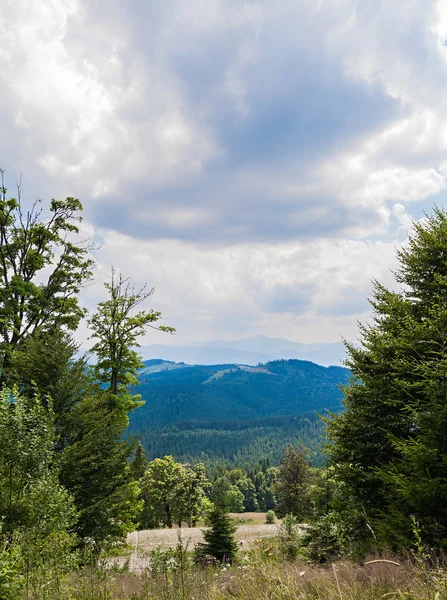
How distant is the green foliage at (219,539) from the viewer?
16734mm

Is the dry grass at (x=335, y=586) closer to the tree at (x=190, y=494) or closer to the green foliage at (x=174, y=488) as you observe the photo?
the green foliage at (x=174, y=488)

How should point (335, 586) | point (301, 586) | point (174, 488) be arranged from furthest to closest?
point (174, 488)
point (301, 586)
point (335, 586)

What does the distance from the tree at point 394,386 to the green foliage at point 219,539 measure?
268 inches

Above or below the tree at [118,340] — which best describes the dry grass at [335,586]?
below

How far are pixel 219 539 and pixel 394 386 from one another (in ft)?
38.0

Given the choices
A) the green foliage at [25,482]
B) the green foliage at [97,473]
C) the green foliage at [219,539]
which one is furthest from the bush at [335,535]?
the green foliage at [25,482]

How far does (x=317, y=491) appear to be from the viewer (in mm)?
36781

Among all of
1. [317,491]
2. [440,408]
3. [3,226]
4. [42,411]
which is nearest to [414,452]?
[440,408]

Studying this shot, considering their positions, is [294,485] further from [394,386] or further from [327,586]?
[327,586]

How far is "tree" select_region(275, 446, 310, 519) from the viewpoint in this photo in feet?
146

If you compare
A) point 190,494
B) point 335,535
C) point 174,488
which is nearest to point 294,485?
point 190,494

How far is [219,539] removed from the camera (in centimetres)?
1697

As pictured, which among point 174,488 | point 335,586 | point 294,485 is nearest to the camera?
point 335,586

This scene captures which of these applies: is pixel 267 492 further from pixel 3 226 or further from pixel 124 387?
pixel 3 226
